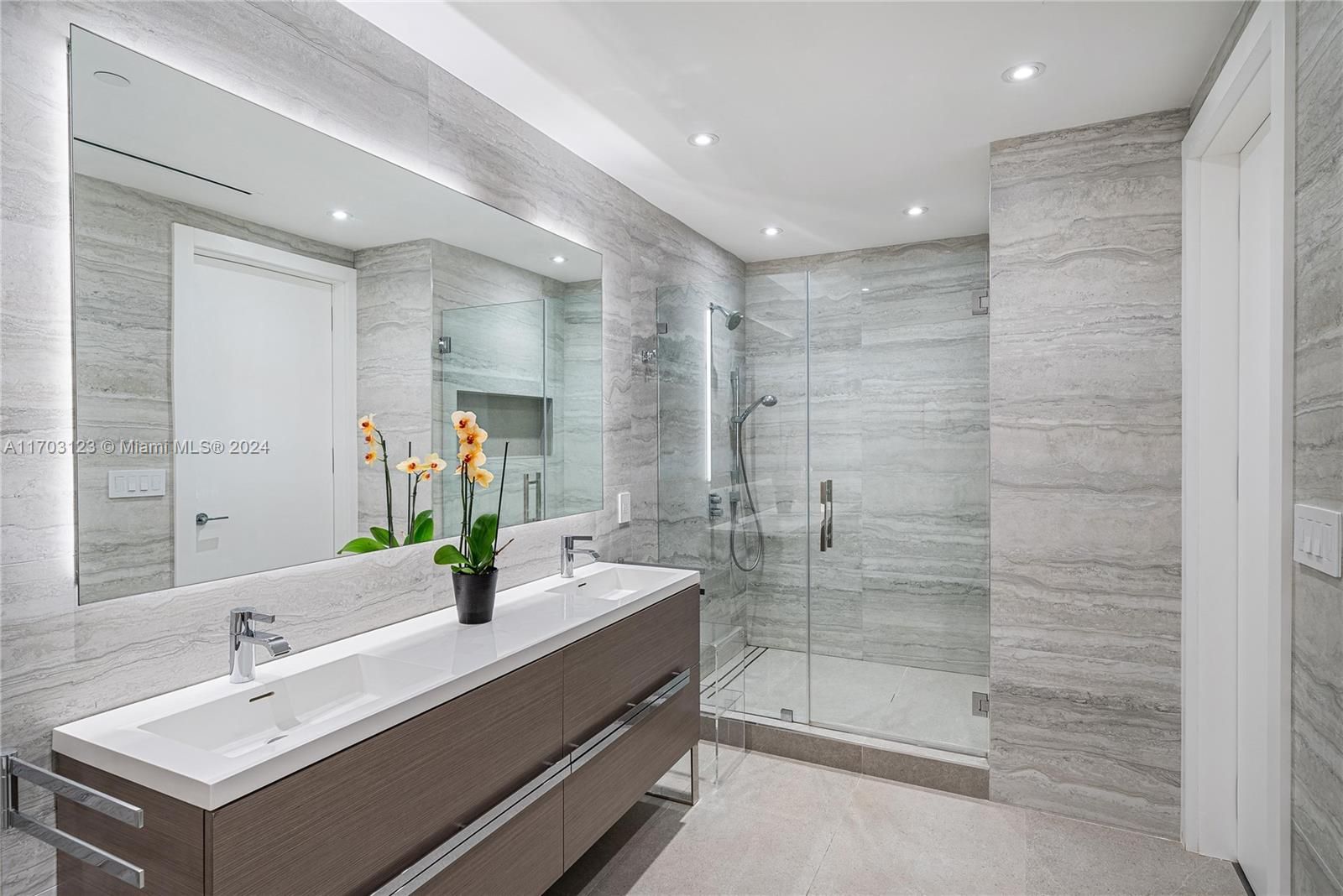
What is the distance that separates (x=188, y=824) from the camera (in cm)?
103

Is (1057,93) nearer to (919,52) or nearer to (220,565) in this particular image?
(919,52)

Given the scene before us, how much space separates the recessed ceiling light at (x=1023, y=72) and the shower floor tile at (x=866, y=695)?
7.52 ft

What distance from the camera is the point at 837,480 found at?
124 inches

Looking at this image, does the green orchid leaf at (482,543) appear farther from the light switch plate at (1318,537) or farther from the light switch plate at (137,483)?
the light switch plate at (1318,537)

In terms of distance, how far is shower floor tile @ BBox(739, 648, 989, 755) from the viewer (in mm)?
2941

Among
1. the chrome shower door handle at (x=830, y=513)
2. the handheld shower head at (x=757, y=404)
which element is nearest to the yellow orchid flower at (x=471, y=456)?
the handheld shower head at (x=757, y=404)

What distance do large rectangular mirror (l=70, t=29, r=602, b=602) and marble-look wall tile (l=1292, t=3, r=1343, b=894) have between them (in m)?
1.98

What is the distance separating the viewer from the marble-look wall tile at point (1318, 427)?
1210 millimetres

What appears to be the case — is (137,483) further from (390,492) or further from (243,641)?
(390,492)

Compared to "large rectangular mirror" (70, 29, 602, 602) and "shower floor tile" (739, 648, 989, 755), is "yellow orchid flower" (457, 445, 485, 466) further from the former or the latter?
"shower floor tile" (739, 648, 989, 755)

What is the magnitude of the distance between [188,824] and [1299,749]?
194 centimetres

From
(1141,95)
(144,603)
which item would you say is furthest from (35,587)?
(1141,95)

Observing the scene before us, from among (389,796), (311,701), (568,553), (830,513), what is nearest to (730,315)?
(830,513)

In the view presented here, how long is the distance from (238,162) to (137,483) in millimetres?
717
